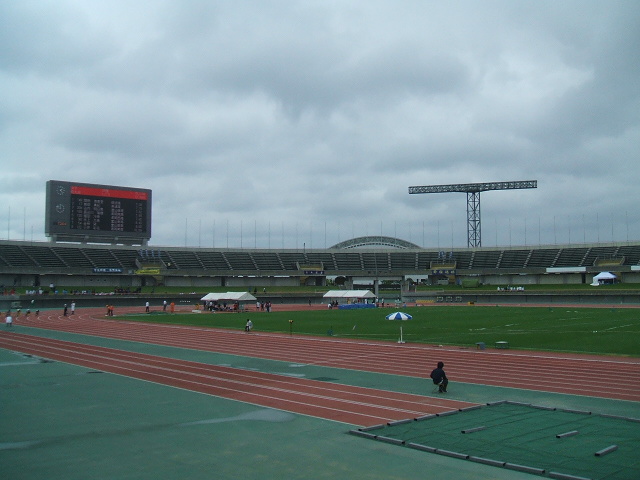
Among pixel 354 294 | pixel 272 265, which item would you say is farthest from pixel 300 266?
pixel 354 294

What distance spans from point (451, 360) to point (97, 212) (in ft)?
198

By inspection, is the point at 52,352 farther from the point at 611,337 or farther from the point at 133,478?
the point at 611,337

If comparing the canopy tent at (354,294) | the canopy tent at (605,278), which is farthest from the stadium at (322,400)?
the canopy tent at (605,278)

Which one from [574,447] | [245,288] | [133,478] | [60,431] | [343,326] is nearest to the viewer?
[133,478]

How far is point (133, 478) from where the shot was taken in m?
7.97

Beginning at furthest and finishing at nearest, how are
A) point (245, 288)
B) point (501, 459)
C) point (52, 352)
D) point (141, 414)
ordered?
point (245, 288), point (52, 352), point (141, 414), point (501, 459)

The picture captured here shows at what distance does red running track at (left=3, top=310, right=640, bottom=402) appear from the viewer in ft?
52.2

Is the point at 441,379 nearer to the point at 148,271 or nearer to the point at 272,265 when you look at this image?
the point at 148,271

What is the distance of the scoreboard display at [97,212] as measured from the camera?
224 feet

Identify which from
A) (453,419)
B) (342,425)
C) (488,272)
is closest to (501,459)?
(453,419)

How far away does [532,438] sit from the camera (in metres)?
9.83

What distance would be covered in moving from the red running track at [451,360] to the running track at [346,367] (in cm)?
3

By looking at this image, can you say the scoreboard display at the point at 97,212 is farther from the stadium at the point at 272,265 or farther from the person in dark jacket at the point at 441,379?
the person in dark jacket at the point at 441,379

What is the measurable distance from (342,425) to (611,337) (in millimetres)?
21072
